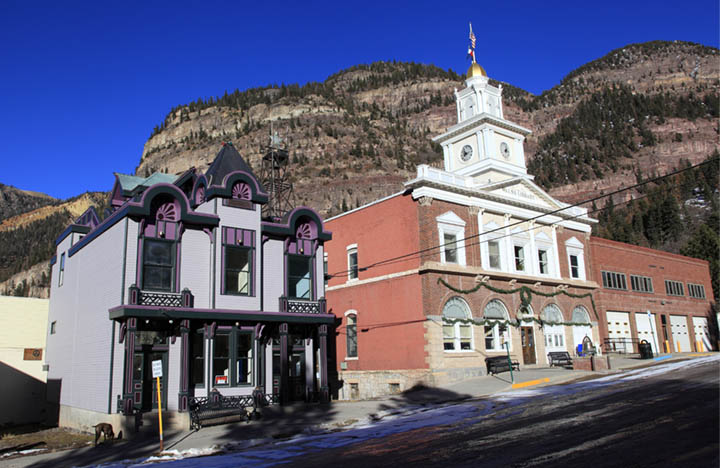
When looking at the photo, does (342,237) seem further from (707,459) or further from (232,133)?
(232,133)

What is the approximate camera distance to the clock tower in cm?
3916

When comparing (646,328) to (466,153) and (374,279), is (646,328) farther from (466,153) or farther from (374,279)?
(374,279)

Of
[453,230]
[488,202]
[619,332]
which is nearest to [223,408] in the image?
[453,230]

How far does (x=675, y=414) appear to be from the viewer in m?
13.3

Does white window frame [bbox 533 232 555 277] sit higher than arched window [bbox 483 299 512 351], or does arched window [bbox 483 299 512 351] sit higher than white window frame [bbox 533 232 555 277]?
white window frame [bbox 533 232 555 277]

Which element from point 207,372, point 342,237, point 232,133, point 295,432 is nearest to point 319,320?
point 207,372

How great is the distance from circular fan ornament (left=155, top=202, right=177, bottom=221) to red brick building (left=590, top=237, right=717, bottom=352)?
32.0 metres

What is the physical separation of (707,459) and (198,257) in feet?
60.5

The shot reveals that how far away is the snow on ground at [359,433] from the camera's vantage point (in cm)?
1373

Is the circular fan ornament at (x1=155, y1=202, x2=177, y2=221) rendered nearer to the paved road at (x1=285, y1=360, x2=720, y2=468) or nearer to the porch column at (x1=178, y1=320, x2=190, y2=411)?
the porch column at (x1=178, y1=320, x2=190, y2=411)

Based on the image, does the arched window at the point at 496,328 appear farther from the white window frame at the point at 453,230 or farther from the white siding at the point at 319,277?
the white siding at the point at 319,277

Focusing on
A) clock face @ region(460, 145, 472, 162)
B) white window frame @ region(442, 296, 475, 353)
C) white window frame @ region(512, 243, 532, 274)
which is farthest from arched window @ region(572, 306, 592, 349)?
clock face @ region(460, 145, 472, 162)

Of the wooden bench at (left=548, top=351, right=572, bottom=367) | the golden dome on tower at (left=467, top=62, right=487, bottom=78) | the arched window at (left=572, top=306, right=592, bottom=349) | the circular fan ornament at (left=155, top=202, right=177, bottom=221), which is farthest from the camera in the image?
the golden dome on tower at (left=467, top=62, right=487, bottom=78)

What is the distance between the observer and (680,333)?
163 ft
